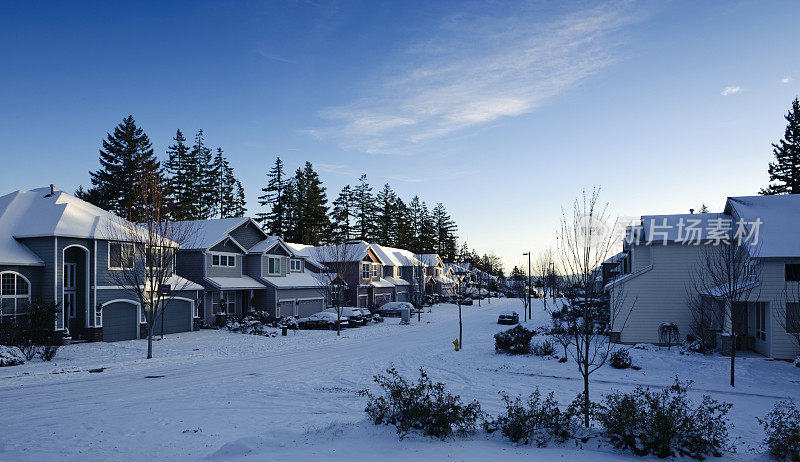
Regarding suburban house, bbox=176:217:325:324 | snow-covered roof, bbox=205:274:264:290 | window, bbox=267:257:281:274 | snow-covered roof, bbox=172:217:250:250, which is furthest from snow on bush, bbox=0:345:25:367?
window, bbox=267:257:281:274

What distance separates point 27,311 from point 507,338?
23.9 meters

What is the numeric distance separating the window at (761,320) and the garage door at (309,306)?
3294 centimetres

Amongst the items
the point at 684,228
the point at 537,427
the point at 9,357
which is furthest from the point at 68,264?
the point at 684,228

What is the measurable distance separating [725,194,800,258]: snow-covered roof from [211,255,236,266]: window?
34060 mm

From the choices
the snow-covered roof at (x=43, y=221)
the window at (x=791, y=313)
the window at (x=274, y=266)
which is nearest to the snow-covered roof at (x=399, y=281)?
the window at (x=274, y=266)

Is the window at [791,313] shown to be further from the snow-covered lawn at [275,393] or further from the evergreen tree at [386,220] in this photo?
the evergreen tree at [386,220]

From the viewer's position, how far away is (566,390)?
54.2ft

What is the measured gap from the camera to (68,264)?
90.6 feet

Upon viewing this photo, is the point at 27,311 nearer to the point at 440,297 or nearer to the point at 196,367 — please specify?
the point at 196,367

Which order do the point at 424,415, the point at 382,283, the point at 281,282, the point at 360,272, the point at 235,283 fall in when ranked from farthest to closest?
the point at 382,283 < the point at 360,272 < the point at 281,282 < the point at 235,283 < the point at 424,415

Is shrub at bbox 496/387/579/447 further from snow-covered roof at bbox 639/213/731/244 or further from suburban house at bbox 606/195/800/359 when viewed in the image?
snow-covered roof at bbox 639/213/731/244

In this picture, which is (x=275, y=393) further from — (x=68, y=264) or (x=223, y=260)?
(x=223, y=260)

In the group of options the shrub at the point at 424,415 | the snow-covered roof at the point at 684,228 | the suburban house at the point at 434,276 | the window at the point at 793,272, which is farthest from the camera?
the suburban house at the point at 434,276

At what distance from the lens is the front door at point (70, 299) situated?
27.3m
